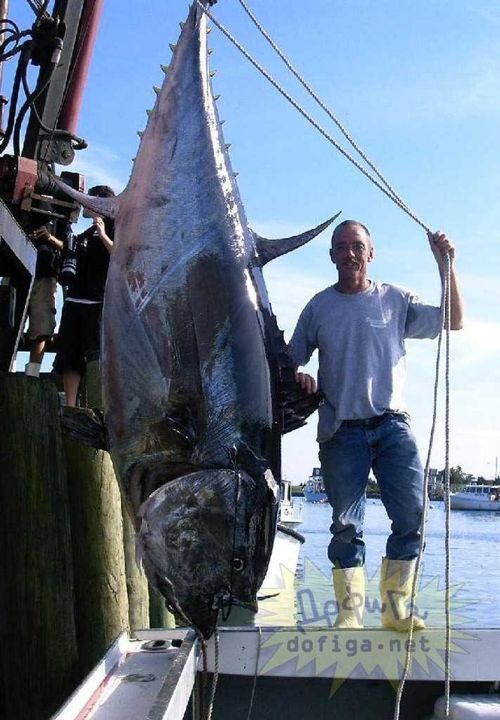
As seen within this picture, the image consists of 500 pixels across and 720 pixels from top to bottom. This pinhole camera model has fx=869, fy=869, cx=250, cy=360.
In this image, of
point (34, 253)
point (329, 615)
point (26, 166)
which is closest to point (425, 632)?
point (329, 615)

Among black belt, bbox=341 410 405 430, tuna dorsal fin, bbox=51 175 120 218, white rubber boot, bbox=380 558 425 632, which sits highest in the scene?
tuna dorsal fin, bbox=51 175 120 218

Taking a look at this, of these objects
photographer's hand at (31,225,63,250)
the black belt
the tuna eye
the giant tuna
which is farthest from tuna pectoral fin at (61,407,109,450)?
photographer's hand at (31,225,63,250)

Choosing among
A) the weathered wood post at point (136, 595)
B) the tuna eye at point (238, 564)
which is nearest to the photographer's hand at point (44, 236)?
the weathered wood post at point (136, 595)

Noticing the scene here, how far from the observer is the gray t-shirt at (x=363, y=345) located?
148 inches

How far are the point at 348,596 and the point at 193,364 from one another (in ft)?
4.77

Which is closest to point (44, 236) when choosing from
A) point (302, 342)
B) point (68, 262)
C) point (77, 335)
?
point (68, 262)

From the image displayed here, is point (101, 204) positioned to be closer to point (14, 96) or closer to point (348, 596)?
point (348, 596)

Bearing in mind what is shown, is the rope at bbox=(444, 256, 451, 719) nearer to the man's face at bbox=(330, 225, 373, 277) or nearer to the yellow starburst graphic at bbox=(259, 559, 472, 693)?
the yellow starburst graphic at bbox=(259, 559, 472, 693)

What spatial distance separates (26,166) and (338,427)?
11.7 ft

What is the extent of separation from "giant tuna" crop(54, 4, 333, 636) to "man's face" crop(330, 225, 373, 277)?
0.84 meters

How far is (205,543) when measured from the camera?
99.0 inches

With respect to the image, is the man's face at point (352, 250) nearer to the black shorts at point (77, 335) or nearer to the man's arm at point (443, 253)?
the man's arm at point (443, 253)

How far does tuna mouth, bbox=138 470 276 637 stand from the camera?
249 cm

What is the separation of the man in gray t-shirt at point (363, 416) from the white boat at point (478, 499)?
316 ft
